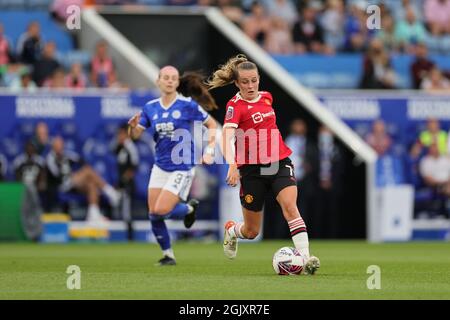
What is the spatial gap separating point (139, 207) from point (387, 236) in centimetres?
517

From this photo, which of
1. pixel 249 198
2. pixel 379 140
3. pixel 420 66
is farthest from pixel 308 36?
pixel 249 198

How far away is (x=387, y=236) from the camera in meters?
25.8

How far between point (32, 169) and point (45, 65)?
229cm

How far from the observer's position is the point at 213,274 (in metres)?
14.7

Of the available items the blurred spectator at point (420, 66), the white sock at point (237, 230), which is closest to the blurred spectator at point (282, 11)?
the blurred spectator at point (420, 66)

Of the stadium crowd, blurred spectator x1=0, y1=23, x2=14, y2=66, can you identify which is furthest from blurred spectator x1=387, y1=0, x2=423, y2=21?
blurred spectator x1=0, y1=23, x2=14, y2=66

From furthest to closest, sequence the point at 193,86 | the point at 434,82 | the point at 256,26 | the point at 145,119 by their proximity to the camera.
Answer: the point at 256,26, the point at 434,82, the point at 193,86, the point at 145,119

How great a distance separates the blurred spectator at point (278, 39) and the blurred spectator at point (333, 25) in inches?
41.9

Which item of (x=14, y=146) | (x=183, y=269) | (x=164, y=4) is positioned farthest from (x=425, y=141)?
(x=183, y=269)

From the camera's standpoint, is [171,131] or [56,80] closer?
[171,131]

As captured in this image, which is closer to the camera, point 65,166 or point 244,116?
point 244,116

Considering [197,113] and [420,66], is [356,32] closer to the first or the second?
[420,66]

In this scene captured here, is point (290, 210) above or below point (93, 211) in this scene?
above
